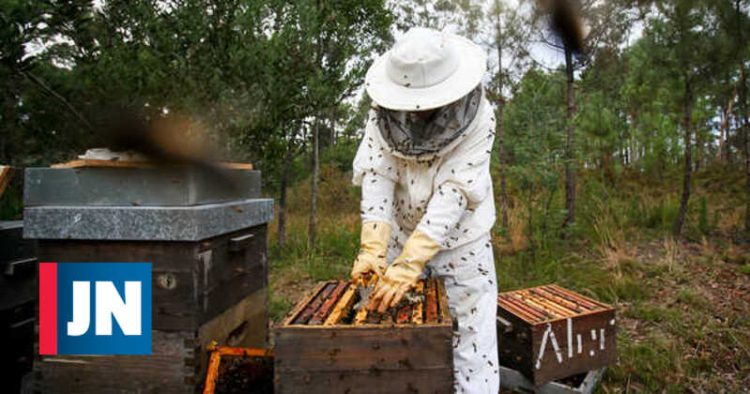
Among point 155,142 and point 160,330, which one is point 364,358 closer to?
point 160,330

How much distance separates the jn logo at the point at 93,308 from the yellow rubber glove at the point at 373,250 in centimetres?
77

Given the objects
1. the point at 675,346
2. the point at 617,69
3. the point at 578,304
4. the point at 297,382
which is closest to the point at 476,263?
the point at 297,382

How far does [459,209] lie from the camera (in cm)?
179

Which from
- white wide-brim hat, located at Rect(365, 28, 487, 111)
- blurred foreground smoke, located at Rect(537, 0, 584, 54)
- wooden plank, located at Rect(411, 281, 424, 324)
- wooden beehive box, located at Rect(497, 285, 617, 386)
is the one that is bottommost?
wooden beehive box, located at Rect(497, 285, 617, 386)

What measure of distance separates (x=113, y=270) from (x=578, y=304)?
8.39 feet

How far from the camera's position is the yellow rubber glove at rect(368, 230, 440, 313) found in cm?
159

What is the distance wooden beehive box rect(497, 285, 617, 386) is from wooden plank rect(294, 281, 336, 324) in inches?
48.0

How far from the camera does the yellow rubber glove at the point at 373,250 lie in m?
1.80

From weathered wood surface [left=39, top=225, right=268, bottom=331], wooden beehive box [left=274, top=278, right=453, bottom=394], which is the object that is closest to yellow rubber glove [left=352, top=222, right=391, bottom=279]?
wooden beehive box [left=274, top=278, right=453, bottom=394]

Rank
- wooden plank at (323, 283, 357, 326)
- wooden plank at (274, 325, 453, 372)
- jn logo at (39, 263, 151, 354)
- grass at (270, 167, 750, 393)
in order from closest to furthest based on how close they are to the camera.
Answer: wooden plank at (274, 325, 453, 372) < wooden plank at (323, 283, 357, 326) < jn logo at (39, 263, 151, 354) < grass at (270, 167, 750, 393)

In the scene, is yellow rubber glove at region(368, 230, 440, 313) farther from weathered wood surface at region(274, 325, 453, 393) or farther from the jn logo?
the jn logo

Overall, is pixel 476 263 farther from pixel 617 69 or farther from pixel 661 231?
pixel 661 231

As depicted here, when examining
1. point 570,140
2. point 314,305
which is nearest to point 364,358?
point 314,305

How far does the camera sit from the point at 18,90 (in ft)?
9.09
